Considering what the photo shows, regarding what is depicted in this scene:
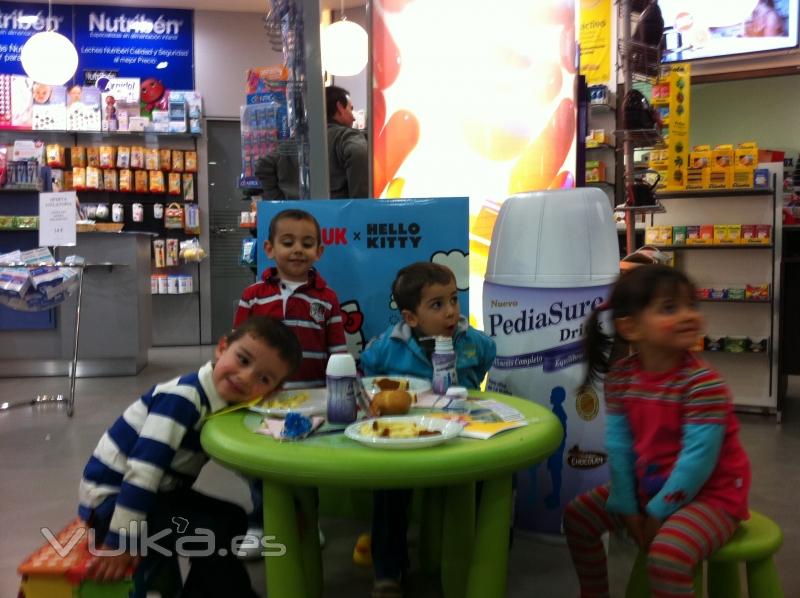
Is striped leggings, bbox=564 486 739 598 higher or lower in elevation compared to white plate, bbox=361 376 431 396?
lower

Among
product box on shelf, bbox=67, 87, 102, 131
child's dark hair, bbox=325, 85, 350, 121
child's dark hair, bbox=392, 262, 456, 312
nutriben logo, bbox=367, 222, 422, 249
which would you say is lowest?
child's dark hair, bbox=392, 262, 456, 312

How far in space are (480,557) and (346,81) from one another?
7.65 meters

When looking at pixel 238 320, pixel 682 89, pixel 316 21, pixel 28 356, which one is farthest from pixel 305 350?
pixel 28 356

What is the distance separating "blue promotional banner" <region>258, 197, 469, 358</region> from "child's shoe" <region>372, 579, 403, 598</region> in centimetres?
89

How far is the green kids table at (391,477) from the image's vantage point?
51.6 inches

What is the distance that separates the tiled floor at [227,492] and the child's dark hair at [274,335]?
763mm

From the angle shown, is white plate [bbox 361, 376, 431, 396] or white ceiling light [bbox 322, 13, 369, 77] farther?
white ceiling light [bbox 322, 13, 369, 77]

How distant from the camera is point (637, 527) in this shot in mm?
1563

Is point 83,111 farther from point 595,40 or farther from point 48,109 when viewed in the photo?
point 595,40

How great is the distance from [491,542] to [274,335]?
2.17 ft

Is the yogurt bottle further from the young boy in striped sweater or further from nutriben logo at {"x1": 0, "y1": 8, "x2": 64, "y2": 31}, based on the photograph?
nutriben logo at {"x1": 0, "y1": 8, "x2": 64, "y2": 31}

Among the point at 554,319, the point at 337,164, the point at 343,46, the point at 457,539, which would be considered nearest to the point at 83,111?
the point at 343,46

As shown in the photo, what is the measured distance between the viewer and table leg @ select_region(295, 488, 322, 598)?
5.76 ft

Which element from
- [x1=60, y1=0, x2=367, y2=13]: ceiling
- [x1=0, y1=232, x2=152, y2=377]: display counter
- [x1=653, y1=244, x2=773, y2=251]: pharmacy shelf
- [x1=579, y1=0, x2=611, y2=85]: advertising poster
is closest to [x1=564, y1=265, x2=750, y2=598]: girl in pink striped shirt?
Result: [x1=653, y1=244, x2=773, y2=251]: pharmacy shelf
